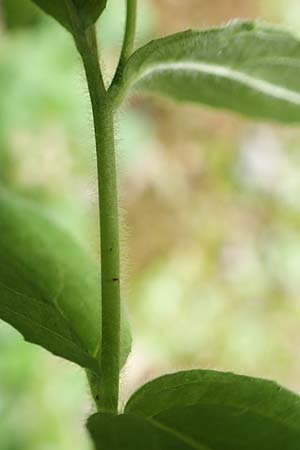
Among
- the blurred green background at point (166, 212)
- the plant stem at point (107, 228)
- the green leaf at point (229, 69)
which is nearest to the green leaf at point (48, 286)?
the plant stem at point (107, 228)

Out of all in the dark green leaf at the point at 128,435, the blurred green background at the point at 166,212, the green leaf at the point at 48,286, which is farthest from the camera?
the blurred green background at the point at 166,212

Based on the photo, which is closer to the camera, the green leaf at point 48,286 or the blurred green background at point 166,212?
the green leaf at point 48,286

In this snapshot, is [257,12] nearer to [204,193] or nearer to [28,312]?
[204,193]

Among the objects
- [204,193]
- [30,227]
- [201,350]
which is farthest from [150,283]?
[30,227]

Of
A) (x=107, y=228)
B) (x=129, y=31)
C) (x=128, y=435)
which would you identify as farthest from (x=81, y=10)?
(x=128, y=435)

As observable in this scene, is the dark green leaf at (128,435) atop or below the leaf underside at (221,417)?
below

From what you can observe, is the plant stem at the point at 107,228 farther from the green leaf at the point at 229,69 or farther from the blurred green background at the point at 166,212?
the blurred green background at the point at 166,212

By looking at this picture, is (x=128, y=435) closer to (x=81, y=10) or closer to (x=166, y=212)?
(x=81, y=10)
